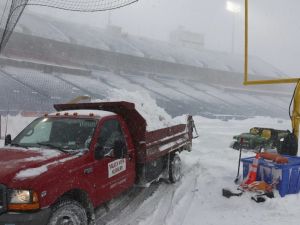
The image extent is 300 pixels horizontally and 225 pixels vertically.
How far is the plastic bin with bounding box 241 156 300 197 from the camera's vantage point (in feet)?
20.7

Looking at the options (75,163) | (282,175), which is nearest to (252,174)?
(282,175)

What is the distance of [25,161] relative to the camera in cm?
425

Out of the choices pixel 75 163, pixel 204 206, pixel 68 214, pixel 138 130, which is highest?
pixel 138 130

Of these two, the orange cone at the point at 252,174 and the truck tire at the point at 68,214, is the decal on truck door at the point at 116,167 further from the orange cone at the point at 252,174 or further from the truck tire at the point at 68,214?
the orange cone at the point at 252,174

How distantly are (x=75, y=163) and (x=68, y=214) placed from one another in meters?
0.64

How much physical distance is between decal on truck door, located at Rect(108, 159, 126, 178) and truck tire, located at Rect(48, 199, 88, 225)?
94 centimetres

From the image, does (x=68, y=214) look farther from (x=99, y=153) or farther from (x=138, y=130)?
(x=138, y=130)

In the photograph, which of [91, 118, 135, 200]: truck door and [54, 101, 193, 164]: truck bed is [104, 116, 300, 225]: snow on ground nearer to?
[91, 118, 135, 200]: truck door

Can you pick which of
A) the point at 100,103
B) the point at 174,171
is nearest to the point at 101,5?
the point at 100,103

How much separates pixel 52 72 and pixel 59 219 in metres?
23.3

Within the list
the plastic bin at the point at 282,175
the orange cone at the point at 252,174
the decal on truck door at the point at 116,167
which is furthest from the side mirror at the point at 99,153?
the plastic bin at the point at 282,175

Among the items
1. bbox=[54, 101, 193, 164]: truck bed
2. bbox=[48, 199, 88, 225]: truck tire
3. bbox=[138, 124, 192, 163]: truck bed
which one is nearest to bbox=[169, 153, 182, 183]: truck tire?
bbox=[138, 124, 192, 163]: truck bed

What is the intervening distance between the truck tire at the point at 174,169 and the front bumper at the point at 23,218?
4.40 m

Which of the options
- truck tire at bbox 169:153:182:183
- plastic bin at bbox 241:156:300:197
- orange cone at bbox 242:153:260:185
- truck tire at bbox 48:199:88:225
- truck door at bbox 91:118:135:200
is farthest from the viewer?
truck tire at bbox 169:153:182:183
